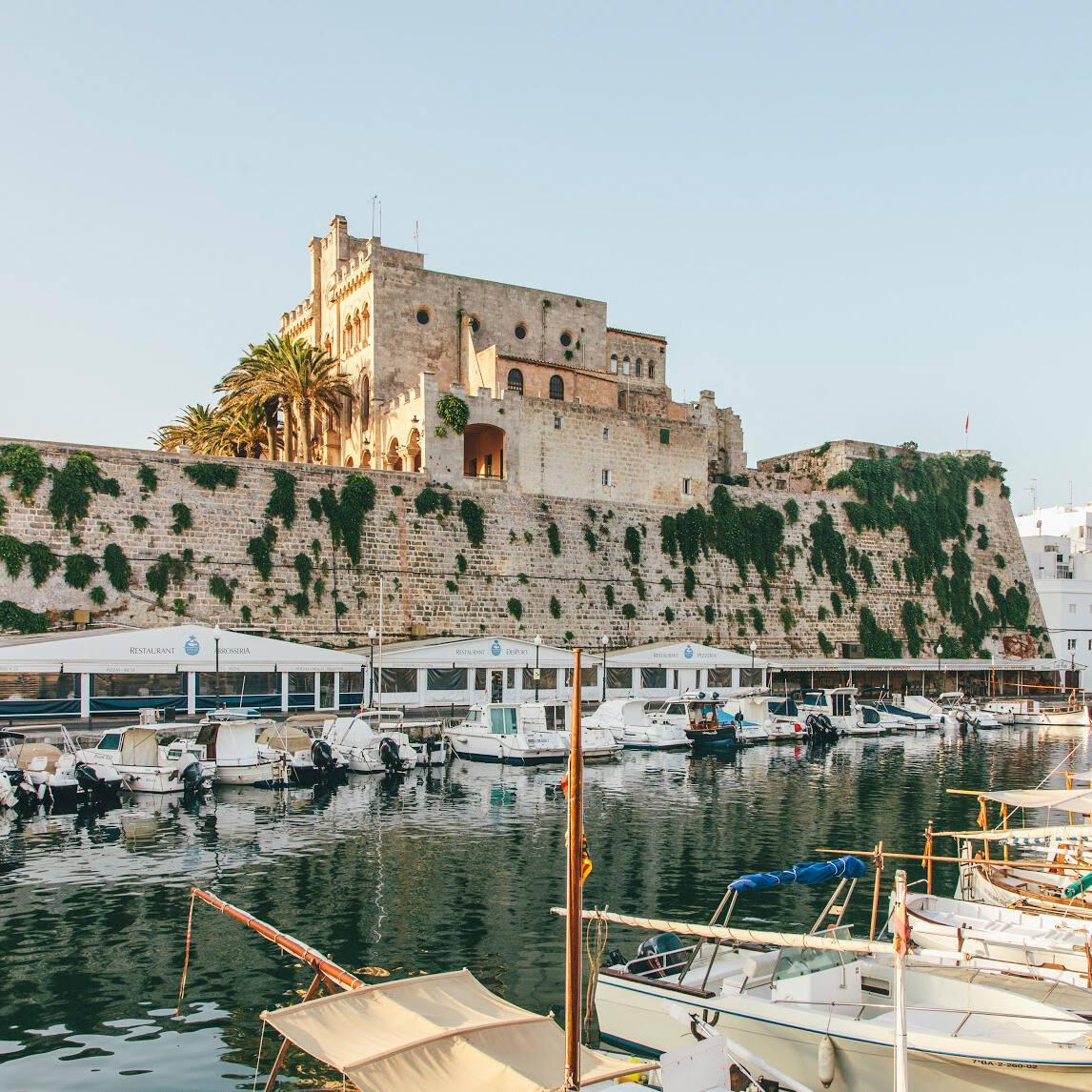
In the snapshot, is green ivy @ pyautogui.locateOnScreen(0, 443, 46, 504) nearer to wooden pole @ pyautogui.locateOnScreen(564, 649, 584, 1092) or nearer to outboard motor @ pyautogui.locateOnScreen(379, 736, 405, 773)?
outboard motor @ pyautogui.locateOnScreen(379, 736, 405, 773)

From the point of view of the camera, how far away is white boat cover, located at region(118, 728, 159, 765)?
1158 inches

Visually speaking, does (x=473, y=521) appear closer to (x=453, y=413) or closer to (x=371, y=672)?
(x=453, y=413)

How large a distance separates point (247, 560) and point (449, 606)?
8829 millimetres

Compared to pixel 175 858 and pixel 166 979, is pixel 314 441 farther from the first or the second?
pixel 166 979

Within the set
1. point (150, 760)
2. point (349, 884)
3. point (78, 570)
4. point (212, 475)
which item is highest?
point (212, 475)

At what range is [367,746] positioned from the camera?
1325 inches

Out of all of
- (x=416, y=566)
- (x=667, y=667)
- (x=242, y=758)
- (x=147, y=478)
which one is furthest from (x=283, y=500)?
(x=667, y=667)

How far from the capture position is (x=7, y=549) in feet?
125

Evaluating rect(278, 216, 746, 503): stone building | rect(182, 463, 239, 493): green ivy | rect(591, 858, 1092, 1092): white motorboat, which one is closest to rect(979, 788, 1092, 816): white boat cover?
rect(591, 858, 1092, 1092): white motorboat

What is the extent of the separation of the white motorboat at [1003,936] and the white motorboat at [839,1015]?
4.07ft

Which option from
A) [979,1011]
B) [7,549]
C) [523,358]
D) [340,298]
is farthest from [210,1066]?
[340,298]

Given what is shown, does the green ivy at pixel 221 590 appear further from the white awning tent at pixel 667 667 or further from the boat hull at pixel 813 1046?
the boat hull at pixel 813 1046

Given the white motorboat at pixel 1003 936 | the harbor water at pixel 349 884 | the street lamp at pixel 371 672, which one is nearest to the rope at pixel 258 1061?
the harbor water at pixel 349 884

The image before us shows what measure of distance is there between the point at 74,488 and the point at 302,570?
8871mm
